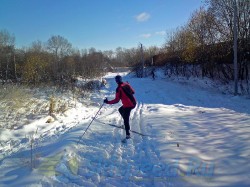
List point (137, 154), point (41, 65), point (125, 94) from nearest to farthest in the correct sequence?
point (137, 154)
point (125, 94)
point (41, 65)

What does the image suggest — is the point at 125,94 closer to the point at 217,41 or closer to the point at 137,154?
the point at 137,154

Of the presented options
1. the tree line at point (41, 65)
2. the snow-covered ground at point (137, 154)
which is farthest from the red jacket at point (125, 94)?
the tree line at point (41, 65)

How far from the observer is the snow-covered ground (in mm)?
4984

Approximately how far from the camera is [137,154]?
6.44 meters

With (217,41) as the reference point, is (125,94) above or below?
below

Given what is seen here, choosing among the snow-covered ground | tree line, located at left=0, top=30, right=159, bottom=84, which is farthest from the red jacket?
tree line, located at left=0, top=30, right=159, bottom=84

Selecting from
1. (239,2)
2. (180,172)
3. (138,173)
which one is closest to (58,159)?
(138,173)

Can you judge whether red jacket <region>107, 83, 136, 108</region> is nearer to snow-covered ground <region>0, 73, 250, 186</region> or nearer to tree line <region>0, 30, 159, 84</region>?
snow-covered ground <region>0, 73, 250, 186</region>

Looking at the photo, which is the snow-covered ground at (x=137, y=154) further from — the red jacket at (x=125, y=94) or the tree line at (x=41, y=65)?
the tree line at (x=41, y=65)

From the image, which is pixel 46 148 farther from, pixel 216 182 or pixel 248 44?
pixel 248 44

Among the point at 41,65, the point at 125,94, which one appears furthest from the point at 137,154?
the point at 41,65

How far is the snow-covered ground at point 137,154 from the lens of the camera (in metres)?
4.98

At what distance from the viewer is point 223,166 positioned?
532cm

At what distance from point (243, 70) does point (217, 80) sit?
262 centimetres
